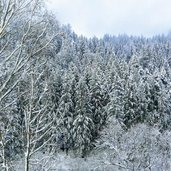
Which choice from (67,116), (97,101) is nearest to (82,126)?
(67,116)

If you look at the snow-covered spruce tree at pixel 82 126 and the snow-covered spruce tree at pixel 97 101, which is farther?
the snow-covered spruce tree at pixel 97 101

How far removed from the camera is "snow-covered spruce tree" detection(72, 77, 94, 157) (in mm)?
62875

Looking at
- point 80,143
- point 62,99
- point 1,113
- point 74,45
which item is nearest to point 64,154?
point 80,143

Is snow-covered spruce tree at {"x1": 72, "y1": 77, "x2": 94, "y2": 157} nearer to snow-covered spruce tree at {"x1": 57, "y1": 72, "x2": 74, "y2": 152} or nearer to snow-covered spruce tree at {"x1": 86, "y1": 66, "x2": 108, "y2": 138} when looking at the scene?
snow-covered spruce tree at {"x1": 57, "y1": 72, "x2": 74, "y2": 152}

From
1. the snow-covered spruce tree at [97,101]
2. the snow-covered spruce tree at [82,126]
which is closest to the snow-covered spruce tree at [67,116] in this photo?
the snow-covered spruce tree at [82,126]

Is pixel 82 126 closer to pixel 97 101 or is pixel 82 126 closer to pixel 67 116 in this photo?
pixel 67 116

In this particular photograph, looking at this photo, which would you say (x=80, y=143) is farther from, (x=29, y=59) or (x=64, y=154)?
(x=29, y=59)

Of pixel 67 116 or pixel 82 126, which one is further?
pixel 67 116

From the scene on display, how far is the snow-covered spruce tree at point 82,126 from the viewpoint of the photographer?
6288 cm

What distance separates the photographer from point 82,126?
63.3m

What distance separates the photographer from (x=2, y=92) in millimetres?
8414

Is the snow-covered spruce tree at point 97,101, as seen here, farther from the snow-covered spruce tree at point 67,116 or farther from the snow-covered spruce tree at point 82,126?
the snow-covered spruce tree at point 67,116

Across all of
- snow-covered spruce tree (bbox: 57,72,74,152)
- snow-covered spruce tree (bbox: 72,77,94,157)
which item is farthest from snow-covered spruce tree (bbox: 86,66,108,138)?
snow-covered spruce tree (bbox: 57,72,74,152)

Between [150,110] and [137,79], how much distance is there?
723cm
